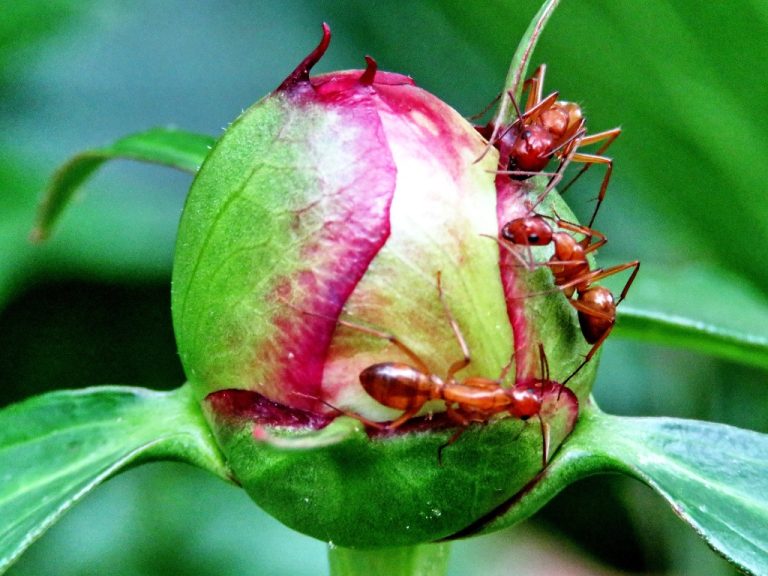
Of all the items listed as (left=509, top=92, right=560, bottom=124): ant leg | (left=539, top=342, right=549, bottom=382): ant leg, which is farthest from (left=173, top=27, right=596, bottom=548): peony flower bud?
(left=509, top=92, right=560, bottom=124): ant leg

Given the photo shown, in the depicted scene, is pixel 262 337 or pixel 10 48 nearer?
pixel 262 337

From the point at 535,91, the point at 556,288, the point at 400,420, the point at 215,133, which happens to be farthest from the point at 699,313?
the point at 215,133

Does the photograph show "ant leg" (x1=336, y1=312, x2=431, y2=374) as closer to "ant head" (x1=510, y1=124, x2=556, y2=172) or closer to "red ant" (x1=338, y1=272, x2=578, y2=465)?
"red ant" (x1=338, y1=272, x2=578, y2=465)

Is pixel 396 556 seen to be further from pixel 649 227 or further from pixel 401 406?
pixel 649 227

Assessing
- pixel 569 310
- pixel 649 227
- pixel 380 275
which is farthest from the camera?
pixel 649 227

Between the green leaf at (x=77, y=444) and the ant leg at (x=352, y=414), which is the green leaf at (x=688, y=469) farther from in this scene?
the green leaf at (x=77, y=444)

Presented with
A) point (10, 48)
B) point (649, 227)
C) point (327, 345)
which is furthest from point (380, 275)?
point (10, 48)

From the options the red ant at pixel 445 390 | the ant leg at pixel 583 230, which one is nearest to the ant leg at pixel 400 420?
the red ant at pixel 445 390
